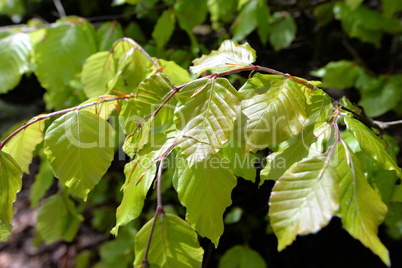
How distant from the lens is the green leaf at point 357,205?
1.19 feet

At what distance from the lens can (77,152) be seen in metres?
0.54

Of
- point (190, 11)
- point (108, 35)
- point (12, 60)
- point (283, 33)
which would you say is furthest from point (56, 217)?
point (283, 33)

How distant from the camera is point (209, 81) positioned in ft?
1.62

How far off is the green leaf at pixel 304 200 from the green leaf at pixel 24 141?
52cm


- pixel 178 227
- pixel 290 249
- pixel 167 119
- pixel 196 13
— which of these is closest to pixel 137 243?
pixel 178 227

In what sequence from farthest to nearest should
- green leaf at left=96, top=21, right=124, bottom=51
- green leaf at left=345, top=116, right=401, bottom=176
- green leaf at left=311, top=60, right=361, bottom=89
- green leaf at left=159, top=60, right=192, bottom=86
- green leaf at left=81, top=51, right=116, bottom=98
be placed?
green leaf at left=311, top=60, right=361, bottom=89, green leaf at left=96, top=21, right=124, bottom=51, green leaf at left=81, top=51, right=116, bottom=98, green leaf at left=159, top=60, right=192, bottom=86, green leaf at left=345, top=116, right=401, bottom=176

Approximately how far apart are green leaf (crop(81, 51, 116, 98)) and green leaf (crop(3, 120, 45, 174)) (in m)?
0.26

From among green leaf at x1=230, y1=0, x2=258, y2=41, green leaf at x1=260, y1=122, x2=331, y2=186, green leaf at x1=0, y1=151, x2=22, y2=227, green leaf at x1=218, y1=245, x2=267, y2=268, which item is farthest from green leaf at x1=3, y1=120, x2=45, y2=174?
green leaf at x1=218, y1=245, x2=267, y2=268

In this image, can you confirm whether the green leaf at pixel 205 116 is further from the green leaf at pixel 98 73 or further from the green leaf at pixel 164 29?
the green leaf at pixel 164 29

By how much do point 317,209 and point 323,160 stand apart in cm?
8

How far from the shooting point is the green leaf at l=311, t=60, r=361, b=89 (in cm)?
122

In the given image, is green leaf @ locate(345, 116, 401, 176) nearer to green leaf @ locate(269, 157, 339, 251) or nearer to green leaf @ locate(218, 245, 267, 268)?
green leaf @ locate(269, 157, 339, 251)

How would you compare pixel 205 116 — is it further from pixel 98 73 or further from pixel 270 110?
pixel 98 73

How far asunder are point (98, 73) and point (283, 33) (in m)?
0.85
